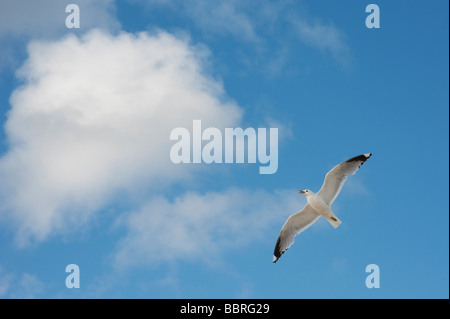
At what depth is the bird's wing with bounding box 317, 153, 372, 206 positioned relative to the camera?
1500 centimetres

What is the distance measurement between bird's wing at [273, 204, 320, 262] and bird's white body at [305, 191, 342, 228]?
399 millimetres

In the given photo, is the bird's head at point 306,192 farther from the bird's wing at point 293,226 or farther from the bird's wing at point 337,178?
the bird's wing at point 293,226

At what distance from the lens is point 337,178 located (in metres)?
15.0

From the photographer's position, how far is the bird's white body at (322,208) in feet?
48.8

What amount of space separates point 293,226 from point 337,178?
2.00m

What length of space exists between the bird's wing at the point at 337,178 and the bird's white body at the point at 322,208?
0.69 ft

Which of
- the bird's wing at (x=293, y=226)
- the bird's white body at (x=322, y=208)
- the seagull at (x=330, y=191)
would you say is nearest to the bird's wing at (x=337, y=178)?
the seagull at (x=330, y=191)

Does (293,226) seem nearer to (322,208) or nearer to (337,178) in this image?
(322,208)

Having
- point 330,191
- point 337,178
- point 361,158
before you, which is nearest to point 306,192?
point 330,191
